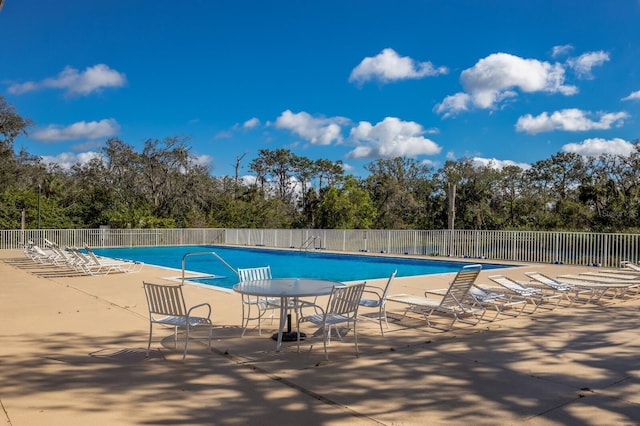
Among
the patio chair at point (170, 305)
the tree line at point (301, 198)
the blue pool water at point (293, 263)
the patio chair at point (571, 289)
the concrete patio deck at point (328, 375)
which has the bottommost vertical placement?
the blue pool water at point (293, 263)

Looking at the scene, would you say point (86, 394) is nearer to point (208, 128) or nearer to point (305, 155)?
point (208, 128)

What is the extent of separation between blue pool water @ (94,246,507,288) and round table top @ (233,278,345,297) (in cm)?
718

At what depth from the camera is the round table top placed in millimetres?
5012

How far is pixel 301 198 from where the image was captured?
37.8 metres

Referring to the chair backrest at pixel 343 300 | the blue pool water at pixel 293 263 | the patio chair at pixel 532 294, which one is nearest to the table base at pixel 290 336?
the chair backrest at pixel 343 300

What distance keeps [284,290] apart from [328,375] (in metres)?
1.28

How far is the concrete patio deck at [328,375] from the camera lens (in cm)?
329

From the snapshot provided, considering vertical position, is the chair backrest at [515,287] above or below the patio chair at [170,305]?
below

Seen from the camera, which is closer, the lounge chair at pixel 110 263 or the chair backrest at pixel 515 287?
the chair backrest at pixel 515 287

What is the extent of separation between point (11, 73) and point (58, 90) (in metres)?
7.12

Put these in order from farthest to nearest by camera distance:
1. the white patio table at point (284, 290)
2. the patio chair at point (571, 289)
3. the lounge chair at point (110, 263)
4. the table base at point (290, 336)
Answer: the lounge chair at point (110, 263) → the patio chair at point (571, 289) → the table base at point (290, 336) → the white patio table at point (284, 290)

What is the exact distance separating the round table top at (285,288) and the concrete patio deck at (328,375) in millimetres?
579

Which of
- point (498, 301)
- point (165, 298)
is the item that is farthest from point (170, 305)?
point (498, 301)

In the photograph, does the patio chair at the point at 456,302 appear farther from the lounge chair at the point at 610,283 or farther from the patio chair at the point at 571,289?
the lounge chair at the point at 610,283
